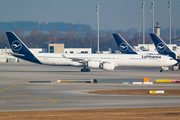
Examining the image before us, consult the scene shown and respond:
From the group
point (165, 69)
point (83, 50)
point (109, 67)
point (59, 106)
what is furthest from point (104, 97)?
point (83, 50)

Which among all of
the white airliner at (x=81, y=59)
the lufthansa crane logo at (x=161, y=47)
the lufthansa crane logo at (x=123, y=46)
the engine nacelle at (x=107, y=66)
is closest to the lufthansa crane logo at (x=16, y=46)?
the white airliner at (x=81, y=59)

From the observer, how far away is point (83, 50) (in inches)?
5192

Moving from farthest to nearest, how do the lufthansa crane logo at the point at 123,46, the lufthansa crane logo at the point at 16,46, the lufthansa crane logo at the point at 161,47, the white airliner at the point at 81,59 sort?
the lufthansa crane logo at the point at 123,46
the lufthansa crane logo at the point at 161,47
the lufthansa crane logo at the point at 16,46
the white airliner at the point at 81,59

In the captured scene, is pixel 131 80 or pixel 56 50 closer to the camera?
pixel 131 80

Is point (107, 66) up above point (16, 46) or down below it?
below

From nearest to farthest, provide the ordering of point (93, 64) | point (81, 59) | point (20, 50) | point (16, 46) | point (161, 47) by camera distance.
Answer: point (93, 64)
point (81, 59)
point (20, 50)
point (16, 46)
point (161, 47)

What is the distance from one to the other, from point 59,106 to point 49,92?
27.1 ft

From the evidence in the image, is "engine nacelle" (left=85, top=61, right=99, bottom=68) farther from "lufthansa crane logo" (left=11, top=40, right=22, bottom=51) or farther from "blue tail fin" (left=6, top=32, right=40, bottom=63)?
"lufthansa crane logo" (left=11, top=40, right=22, bottom=51)

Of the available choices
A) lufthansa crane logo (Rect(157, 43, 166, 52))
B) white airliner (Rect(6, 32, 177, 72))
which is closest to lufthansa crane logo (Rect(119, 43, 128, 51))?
lufthansa crane logo (Rect(157, 43, 166, 52))

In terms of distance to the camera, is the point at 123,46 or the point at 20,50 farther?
the point at 123,46

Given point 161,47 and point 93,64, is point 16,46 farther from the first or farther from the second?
point 161,47

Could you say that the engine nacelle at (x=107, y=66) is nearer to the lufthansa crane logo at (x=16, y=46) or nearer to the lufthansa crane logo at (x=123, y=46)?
the lufthansa crane logo at (x=16, y=46)

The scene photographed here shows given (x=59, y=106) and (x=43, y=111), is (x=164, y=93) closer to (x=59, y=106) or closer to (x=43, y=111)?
(x=59, y=106)

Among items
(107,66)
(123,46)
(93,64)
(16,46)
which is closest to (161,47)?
(123,46)
